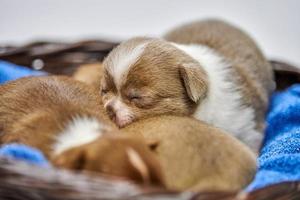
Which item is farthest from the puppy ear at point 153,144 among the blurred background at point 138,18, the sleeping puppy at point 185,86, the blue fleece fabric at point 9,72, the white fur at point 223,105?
the blurred background at point 138,18

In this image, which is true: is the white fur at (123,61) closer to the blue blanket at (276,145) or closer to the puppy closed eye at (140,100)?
the puppy closed eye at (140,100)

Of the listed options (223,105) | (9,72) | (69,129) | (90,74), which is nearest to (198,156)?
(69,129)

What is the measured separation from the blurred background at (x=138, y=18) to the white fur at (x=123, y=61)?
1.79 meters

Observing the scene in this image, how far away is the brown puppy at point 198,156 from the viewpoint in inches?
70.8

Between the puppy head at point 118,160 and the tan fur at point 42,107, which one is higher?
the puppy head at point 118,160

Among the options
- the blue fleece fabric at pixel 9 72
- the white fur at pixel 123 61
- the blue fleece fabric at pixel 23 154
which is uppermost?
the white fur at pixel 123 61

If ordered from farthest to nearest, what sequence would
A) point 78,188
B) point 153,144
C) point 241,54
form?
point 241,54, point 153,144, point 78,188

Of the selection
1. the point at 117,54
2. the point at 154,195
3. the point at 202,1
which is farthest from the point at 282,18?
the point at 154,195

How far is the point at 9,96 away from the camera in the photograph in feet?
7.25

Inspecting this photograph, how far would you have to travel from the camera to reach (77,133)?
1917mm

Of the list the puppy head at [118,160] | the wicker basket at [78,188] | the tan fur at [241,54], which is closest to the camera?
the wicker basket at [78,188]

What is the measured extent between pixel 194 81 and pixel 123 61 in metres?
0.31

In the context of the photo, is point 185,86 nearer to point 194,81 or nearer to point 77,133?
point 194,81

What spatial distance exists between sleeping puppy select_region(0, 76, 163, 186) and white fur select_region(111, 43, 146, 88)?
13 centimetres
